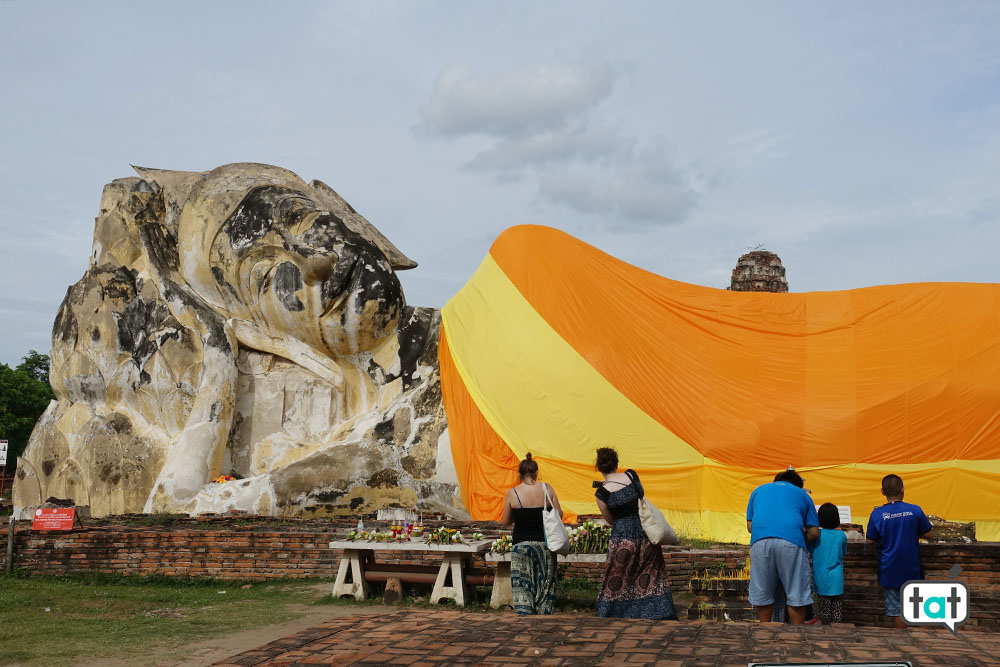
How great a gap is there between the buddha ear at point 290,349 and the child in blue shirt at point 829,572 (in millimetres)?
9657

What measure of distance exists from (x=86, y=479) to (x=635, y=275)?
8460 millimetres

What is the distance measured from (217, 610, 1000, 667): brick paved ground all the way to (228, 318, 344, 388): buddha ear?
10158 mm

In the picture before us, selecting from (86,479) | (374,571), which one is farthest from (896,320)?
(86,479)

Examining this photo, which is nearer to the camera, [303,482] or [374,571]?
[374,571]

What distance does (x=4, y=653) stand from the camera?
20.8 ft

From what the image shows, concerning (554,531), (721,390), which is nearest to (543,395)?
(721,390)

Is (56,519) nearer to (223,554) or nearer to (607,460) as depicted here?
(223,554)

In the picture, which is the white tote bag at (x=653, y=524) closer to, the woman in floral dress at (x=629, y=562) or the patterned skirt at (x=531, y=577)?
the woman in floral dress at (x=629, y=562)

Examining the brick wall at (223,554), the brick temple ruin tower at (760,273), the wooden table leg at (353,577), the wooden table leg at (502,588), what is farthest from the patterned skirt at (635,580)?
the brick temple ruin tower at (760,273)

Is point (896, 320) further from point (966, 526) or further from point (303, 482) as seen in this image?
point (303, 482)

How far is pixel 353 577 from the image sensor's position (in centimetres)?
820

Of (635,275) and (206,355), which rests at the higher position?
(635,275)

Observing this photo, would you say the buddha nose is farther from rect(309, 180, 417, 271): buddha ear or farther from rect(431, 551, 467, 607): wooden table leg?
rect(431, 551, 467, 607): wooden table leg

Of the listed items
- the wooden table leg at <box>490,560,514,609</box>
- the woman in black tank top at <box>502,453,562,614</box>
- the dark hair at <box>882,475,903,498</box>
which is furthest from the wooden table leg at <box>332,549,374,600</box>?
the dark hair at <box>882,475,903,498</box>
